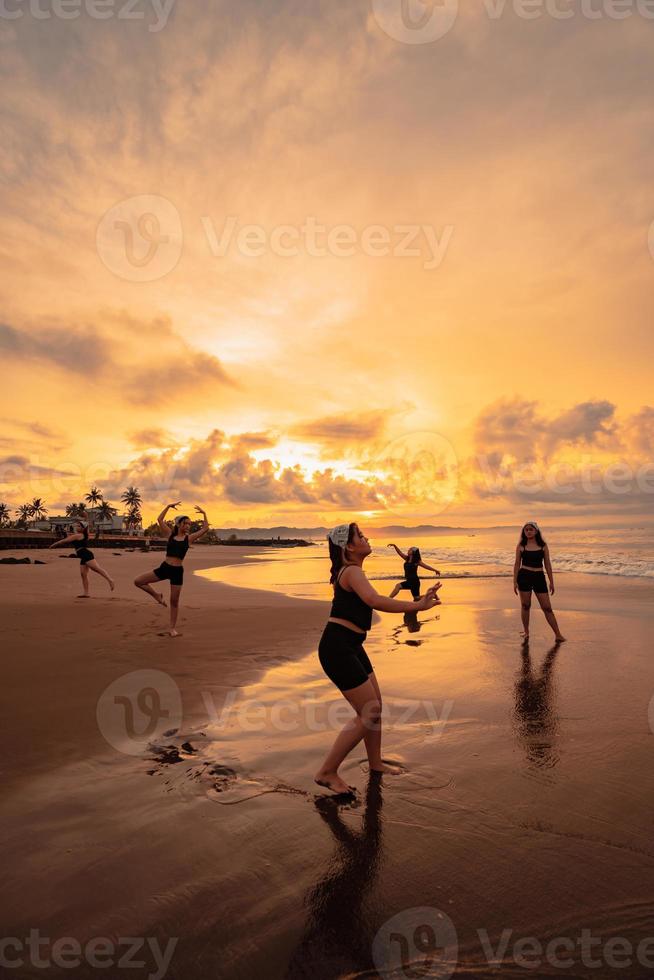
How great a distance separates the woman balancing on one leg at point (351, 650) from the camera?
467cm

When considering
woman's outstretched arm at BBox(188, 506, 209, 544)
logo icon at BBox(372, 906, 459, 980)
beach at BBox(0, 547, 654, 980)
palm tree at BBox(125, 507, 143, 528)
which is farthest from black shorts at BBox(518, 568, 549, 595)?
palm tree at BBox(125, 507, 143, 528)

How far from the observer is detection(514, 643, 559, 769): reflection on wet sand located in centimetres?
541

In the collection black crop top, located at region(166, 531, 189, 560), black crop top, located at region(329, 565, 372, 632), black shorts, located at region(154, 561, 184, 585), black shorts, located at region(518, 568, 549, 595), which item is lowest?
black shorts, located at region(518, 568, 549, 595)

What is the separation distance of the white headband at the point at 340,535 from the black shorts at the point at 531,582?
25.6 feet

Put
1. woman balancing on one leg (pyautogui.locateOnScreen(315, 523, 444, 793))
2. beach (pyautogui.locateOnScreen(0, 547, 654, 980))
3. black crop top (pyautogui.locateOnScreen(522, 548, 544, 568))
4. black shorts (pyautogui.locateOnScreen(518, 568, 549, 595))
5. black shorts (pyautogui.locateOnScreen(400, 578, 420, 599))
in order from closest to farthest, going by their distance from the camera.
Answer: beach (pyautogui.locateOnScreen(0, 547, 654, 980)), woman balancing on one leg (pyautogui.locateOnScreen(315, 523, 444, 793)), black shorts (pyautogui.locateOnScreen(518, 568, 549, 595)), black crop top (pyautogui.locateOnScreen(522, 548, 544, 568)), black shorts (pyautogui.locateOnScreen(400, 578, 420, 599))

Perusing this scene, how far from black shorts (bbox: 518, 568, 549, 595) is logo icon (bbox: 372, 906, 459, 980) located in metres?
9.20

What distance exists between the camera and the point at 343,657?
4.82 meters

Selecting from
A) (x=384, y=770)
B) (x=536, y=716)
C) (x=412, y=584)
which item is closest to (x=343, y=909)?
Answer: (x=384, y=770)

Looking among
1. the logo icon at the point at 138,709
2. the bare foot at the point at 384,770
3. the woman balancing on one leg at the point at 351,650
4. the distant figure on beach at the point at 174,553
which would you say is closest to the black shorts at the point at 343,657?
the woman balancing on one leg at the point at 351,650

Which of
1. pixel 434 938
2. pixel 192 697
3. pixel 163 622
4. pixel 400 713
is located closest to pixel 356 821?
pixel 434 938

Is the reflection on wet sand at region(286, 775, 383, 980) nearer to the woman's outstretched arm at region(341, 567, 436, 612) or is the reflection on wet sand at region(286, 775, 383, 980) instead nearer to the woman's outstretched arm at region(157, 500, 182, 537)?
the woman's outstretched arm at region(341, 567, 436, 612)

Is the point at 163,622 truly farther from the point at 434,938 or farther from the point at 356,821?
the point at 434,938

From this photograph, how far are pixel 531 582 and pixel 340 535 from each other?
26.0ft

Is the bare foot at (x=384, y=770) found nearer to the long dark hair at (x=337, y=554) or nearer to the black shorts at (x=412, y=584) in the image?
the long dark hair at (x=337, y=554)
